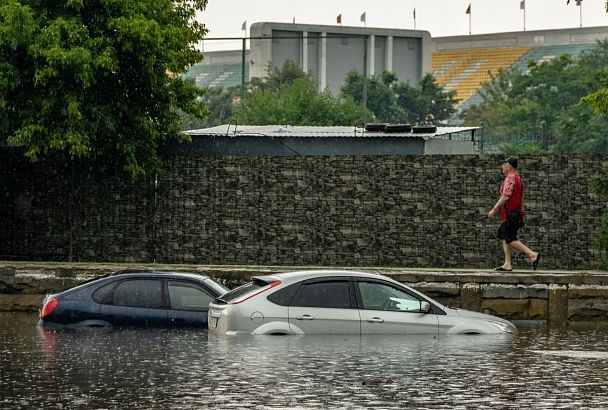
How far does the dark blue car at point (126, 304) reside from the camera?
2222cm

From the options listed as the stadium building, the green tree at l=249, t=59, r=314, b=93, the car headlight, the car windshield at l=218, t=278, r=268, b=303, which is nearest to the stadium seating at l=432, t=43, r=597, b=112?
the stadium building

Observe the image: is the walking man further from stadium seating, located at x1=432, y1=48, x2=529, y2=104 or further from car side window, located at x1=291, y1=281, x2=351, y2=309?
stadium seating, located at x1=432, y1=48, x2=529, y2=104

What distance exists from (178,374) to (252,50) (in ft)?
343

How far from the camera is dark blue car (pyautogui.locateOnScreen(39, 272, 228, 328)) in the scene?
22.2 meters

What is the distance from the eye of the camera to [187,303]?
22.6m

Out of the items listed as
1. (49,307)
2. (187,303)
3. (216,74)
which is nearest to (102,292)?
(49,307)

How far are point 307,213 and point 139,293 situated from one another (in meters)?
10.2

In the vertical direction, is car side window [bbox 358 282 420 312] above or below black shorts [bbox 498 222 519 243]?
below

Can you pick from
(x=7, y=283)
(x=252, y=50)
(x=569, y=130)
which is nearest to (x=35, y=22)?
(x=7, y=283)

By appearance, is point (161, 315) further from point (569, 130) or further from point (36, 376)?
point (569, 130)

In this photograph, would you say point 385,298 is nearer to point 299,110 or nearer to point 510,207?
point 510,207

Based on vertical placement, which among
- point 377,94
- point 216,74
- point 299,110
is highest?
point 216,74

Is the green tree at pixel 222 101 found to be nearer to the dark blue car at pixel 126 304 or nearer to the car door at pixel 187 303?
the car door at pixel 187 303

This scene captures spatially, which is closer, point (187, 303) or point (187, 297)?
point (187, 303)
